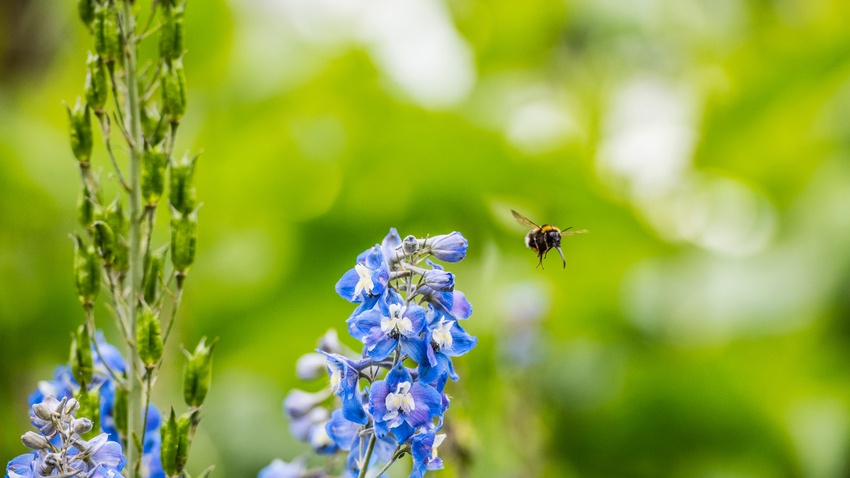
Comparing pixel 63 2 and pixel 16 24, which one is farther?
pixel 16 24

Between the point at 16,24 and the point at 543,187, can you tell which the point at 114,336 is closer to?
the point at 543,187

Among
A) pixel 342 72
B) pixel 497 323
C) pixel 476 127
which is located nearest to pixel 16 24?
pixel 342 72

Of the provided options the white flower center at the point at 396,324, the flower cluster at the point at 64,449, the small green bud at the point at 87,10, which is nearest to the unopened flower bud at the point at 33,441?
the flower cluster at the point at 64,449

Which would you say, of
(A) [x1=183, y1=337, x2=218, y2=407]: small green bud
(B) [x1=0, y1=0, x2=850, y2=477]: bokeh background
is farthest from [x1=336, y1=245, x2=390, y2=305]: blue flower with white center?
(B) [x1=0, y1=0, x2=850, y2=477]: bokeh background

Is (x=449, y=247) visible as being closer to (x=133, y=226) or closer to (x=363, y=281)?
(x=363, y=281)

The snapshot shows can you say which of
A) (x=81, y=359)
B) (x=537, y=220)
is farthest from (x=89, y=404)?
(x=537, y=220)

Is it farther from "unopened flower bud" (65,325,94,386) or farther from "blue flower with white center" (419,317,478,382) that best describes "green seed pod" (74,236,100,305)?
"blue flower with white center" (419,317,478,382)
